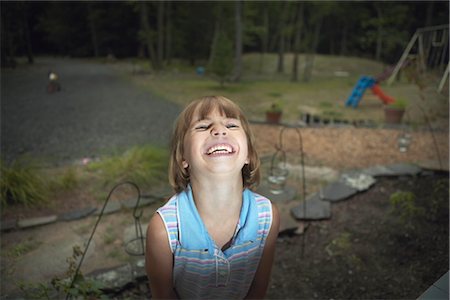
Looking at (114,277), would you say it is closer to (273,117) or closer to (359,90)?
(273,117)

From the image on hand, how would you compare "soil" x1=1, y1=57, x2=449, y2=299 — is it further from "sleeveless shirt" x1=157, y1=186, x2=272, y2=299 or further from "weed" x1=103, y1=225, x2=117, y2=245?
"sleeveless shirt" x1=157, y1=186, x2=272, y2=299

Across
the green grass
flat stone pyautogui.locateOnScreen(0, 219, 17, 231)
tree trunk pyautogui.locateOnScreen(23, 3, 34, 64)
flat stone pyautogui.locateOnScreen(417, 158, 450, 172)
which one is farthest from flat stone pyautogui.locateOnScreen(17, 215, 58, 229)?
tree trunk pyautogui.locateOnScreen(23, 3, 34, 64)

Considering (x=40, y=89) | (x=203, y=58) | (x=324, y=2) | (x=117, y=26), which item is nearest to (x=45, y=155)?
(x=40, y=89)

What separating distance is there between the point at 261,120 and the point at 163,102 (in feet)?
11.9

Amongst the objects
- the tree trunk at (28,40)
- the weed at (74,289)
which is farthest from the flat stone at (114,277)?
the tree trunk at (28,40)

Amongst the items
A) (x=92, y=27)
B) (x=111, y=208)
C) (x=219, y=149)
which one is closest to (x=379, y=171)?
(x=111, y=208)

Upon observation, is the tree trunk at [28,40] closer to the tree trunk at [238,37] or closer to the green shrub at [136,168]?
the tree trunk at [238,37]

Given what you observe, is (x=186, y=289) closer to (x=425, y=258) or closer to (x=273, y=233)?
(x=273, y=233)

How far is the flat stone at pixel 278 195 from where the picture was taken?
368cm

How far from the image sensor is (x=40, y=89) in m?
11.0

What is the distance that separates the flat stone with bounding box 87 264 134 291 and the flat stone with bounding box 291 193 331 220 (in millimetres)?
1657

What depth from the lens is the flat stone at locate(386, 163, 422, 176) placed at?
413 cm

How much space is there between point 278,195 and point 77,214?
211 centimetres

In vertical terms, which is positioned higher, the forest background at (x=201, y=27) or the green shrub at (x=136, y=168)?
the forest background at (x=201, y=27)
